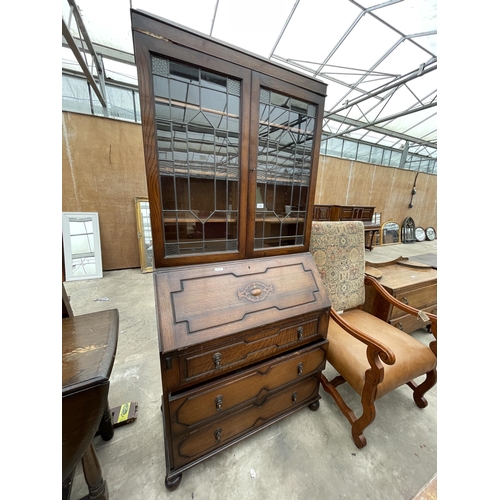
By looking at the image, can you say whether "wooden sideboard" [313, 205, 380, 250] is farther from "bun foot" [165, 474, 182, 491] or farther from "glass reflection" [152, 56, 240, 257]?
"bun foot" [165, 474, 182, 491]

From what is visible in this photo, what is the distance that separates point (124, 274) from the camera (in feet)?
10.8

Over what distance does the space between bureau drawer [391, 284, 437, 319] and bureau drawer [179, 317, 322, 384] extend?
1.01m

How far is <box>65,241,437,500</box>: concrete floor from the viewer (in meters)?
0.95

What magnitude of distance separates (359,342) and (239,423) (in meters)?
0.87

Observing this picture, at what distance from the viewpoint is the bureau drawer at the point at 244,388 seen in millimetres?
855

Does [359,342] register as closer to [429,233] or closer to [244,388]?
[244,388]

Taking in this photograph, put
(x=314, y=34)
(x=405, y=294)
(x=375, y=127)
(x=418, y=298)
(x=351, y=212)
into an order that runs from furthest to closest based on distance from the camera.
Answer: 1. (x=375, y=127)
2. (x=351, y=212)
3. (x=314, y=34)
4. (x=418, y=298)
5. (x=405, y=294)

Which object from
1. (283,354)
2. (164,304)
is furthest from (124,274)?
(283,354)

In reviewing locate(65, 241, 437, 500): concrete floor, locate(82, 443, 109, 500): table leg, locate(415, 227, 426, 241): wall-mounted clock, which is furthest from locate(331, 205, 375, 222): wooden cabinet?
locate(82, 443, 109, 500): table leg

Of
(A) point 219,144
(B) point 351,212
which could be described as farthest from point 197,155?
(B) point 351,212

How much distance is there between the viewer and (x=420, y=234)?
22.9 ft

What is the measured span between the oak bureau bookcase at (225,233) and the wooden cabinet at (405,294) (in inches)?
33.3
